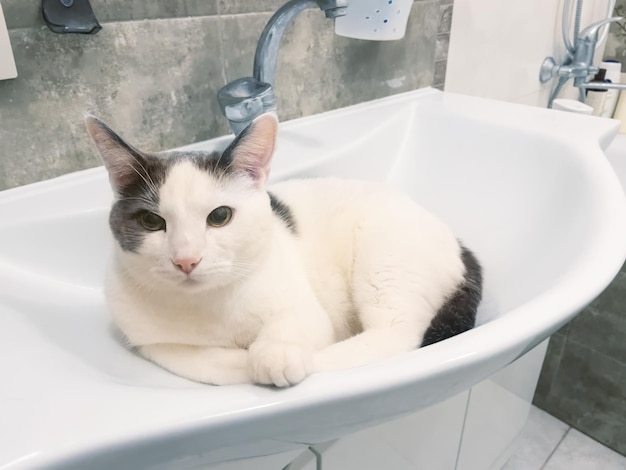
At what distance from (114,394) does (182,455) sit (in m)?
0.07

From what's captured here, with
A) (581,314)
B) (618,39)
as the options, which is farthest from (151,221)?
(618,39)

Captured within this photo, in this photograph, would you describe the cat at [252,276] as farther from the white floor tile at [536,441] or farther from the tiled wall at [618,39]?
the tiled wall at [618,39]

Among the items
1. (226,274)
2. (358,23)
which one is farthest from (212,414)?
(358,23)

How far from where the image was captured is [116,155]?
46cm

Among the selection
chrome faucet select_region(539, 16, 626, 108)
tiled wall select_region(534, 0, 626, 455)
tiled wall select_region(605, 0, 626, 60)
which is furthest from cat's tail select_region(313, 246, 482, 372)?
tiled wall select_region(605, 0, 626, 60)

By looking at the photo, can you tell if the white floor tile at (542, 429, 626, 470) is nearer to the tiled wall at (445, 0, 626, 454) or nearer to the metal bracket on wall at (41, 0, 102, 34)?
the tiled wall at (445, 0, 626, 454)

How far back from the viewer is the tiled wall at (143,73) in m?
0.62

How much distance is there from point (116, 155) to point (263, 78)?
374mm

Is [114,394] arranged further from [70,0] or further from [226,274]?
[70,0]

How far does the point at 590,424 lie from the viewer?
1.54 meters

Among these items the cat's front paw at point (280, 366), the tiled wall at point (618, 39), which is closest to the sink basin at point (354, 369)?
the cat's front paw at point (280, 366)

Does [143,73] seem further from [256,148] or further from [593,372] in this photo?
[593,372]

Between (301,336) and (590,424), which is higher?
(301,336)

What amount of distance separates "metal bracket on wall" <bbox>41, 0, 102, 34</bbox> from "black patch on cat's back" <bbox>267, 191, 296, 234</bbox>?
1.11ft
